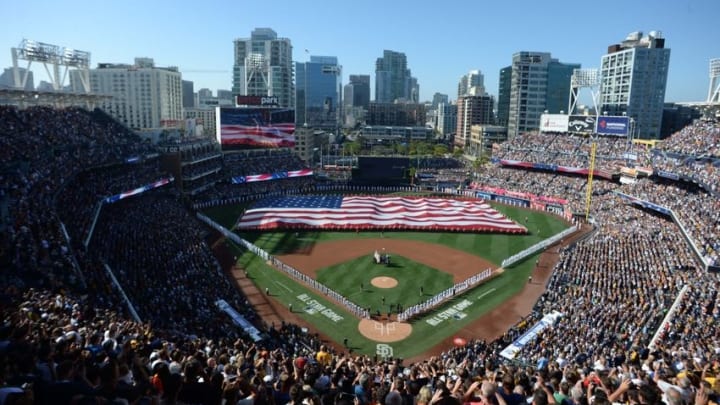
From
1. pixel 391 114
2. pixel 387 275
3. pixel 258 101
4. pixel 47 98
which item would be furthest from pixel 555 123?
pixel 391 114

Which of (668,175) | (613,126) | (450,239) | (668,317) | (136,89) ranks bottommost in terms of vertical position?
(450,239)

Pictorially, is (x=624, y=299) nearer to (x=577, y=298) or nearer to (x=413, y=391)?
(x=577, y=298)

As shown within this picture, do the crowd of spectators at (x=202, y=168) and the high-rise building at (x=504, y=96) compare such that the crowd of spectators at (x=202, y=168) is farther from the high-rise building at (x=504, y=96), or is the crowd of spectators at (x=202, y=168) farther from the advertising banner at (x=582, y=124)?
the high-rise building at (x=504, y=96)

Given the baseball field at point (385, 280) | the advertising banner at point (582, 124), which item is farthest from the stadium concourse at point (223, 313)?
the advertising banner at point (582, 124)

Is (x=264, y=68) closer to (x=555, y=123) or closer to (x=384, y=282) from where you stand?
(x=555, y=123)

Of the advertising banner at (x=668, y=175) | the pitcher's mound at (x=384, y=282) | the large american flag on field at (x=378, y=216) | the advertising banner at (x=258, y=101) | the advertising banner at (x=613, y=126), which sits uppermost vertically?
the advertising banner at (x=258, y=101)
